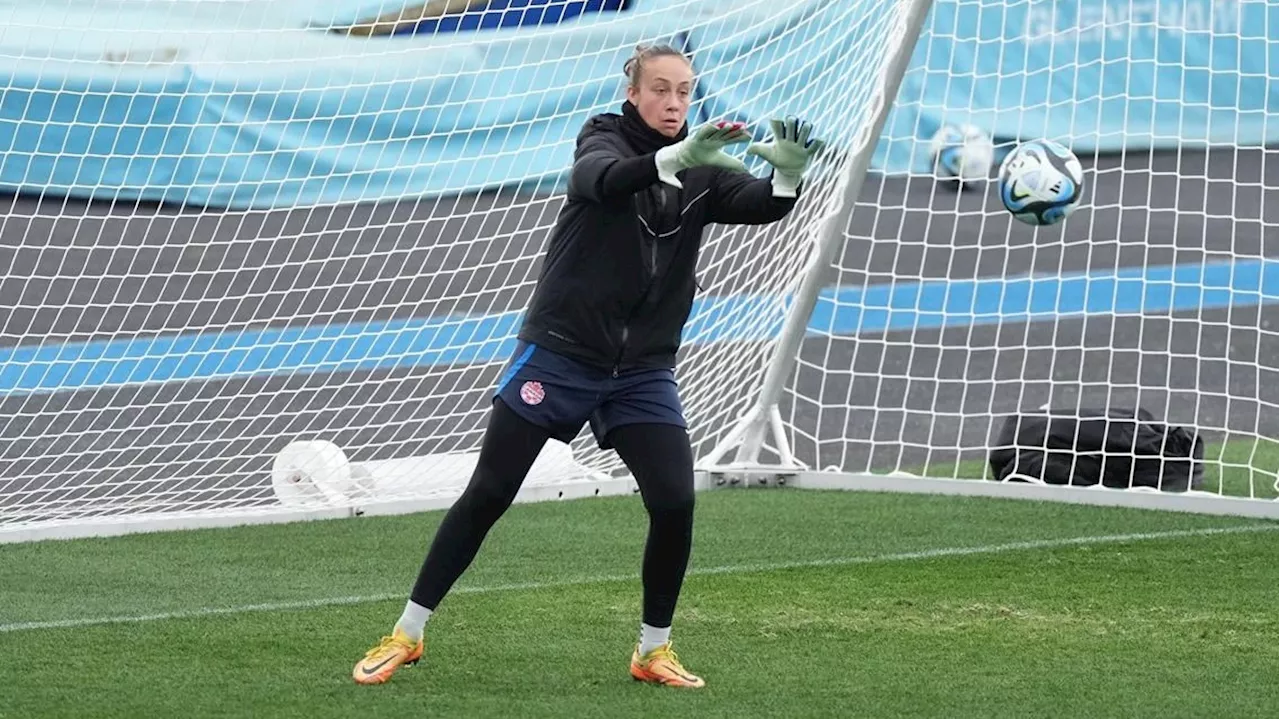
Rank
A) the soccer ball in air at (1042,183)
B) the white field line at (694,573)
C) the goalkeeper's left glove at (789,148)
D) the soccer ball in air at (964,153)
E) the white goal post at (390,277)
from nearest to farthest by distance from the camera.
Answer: the goalkeeper's left glove at (789,148) < the white field line at (694,573) < the soccer ball in air at (1042,183) < the white goal post at (390,277) < the soccer ball in air at (964,153)

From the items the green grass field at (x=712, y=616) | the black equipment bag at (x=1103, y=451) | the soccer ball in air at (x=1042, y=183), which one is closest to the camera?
the green grass field at (x=712, y=616)

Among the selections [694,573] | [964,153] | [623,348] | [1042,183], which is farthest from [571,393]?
[964,153]

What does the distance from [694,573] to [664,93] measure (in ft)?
7.54

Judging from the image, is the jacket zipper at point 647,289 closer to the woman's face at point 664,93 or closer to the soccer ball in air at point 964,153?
the woman's face at point 664,93

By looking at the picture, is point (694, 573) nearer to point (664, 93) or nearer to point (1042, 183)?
point (1042, 183)

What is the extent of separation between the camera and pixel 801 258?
340 inches

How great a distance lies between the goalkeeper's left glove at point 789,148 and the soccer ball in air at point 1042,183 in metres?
3.05

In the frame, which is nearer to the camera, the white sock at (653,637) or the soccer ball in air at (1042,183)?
the white sock at (653,637)

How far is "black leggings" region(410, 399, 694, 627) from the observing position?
503 cm

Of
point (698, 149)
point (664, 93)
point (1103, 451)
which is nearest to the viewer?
point (698, 149)

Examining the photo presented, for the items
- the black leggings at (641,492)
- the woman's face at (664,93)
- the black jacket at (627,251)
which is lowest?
the black leggings at (641,492)

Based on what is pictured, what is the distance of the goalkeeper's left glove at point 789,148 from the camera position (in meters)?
4.73

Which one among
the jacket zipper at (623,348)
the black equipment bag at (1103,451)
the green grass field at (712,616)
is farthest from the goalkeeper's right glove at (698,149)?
the black equipment bag at (1103,451)

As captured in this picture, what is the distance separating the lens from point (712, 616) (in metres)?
6.11
